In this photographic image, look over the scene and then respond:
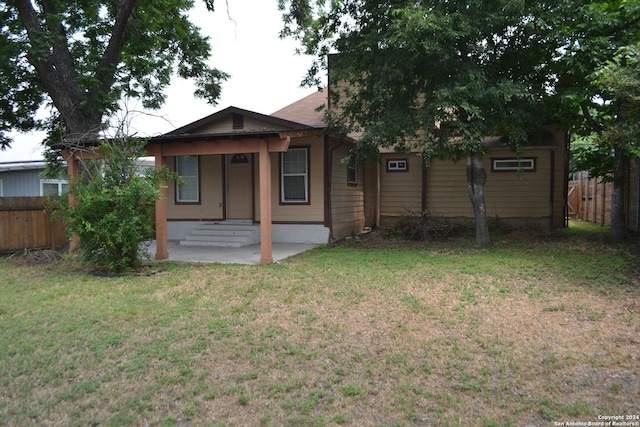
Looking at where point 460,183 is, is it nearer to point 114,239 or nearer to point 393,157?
point 393,157

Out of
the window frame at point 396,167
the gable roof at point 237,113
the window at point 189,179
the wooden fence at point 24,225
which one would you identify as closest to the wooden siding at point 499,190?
the window frame at point 396,167

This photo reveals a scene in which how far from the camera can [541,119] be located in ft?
32.4

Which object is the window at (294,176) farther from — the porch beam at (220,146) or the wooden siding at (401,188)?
the wooden siding at (401,188)

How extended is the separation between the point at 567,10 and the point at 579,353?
23.6 ft

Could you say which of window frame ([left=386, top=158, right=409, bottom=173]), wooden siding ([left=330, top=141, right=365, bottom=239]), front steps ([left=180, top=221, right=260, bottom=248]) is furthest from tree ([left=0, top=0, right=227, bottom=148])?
window frame ([left=386, top=158, right=409, bottom=173])

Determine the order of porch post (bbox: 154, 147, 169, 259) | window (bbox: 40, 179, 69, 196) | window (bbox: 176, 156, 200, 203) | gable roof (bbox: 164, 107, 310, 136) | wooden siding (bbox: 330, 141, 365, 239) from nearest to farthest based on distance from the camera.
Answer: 1. porch post (bbox: 154, 147, 169, 259)
2. gable roof (bbox: 164, 107, 310, 136)
3. wooden siding (bbox: 330, 141, 365, 239)
4. window (bbox: 176, 156, 200, 203)
5. window (bbox: 40, 179, 69, 196)

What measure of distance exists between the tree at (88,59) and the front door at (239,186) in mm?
3109

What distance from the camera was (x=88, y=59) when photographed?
11.1m

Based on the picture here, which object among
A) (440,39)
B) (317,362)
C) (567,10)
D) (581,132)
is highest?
(567,10)

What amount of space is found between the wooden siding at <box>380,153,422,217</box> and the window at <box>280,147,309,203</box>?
3.97 m

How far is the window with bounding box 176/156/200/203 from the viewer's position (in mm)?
12375

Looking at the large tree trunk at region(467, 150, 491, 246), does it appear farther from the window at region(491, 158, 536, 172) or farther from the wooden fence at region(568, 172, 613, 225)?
the wooden fence at region(568, 172, 613, 225)

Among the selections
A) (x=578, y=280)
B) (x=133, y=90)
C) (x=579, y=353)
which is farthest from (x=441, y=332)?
(x=133, y=90)

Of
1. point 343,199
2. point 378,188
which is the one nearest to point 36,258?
point 343,199
